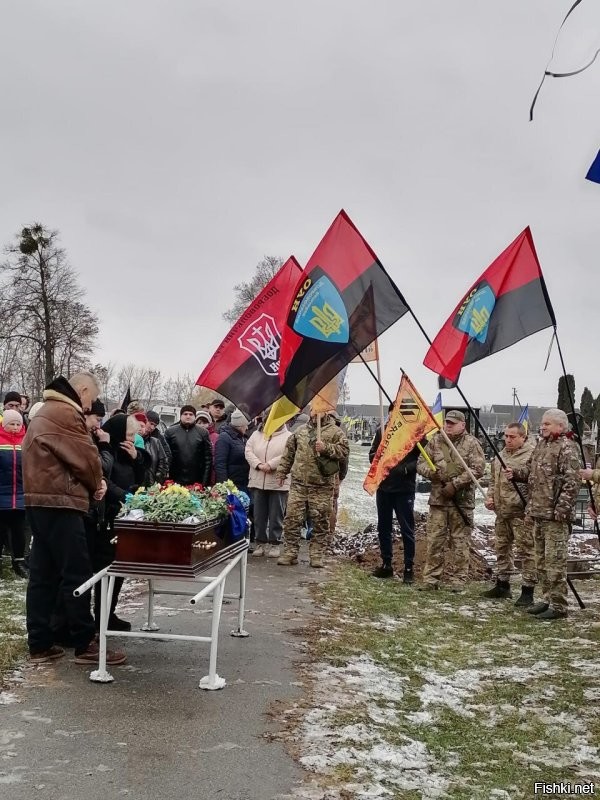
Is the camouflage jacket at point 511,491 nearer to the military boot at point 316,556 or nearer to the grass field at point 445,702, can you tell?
the grass field at point 445,702

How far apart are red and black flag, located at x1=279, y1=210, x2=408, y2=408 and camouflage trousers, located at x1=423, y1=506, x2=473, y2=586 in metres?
2.58

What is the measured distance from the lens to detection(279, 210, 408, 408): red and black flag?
26.3 ft

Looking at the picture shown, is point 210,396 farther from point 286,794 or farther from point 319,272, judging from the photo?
point 286,794

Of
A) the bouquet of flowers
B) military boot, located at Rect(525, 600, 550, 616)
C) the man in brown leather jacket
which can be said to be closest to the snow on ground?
the bouquet of flowers

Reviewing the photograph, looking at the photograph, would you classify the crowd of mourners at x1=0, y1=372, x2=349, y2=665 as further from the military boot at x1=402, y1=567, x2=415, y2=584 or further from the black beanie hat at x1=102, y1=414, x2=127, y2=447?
the military boot at x1=402, y1=567, x2=415, y2=584

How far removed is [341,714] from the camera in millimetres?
4828

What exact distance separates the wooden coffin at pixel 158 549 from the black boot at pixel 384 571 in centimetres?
576

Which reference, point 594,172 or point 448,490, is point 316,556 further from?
point 594,172

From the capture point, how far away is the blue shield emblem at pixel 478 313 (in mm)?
8656

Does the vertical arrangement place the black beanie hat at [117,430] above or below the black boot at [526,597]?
above

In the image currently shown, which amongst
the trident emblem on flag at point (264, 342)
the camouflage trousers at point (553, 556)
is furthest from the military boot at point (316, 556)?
the camouflage trousers at point (553, 556)

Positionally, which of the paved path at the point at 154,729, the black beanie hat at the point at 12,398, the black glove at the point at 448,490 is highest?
the black beanie hat at the point at 12,398

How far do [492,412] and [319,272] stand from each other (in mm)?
107687

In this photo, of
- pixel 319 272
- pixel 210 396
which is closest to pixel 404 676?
pixel 319 272
